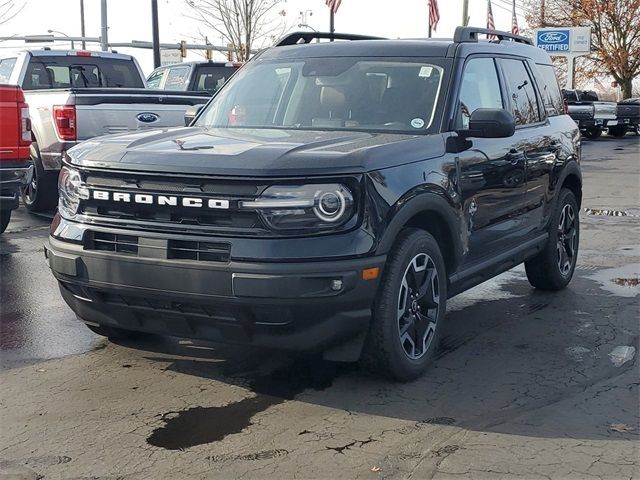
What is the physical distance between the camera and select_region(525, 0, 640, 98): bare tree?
48.3 m

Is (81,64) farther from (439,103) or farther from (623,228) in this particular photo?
(439,103)

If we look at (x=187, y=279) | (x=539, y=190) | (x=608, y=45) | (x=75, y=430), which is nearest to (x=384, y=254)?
(x=187, y=279)

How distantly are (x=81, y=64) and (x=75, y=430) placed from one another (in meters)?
9.54

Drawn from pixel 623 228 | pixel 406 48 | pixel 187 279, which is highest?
pixel 406 48

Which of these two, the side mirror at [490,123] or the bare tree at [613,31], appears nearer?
the side mirror at [490,123]

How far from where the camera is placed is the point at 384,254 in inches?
175

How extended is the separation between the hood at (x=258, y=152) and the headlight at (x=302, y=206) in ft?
0.27

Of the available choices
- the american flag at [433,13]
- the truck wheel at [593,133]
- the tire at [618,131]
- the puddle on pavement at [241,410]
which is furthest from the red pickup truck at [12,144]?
the tire at [618,131]

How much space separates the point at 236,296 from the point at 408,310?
43.6 inches

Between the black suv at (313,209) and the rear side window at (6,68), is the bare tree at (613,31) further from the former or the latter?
the black suv at (313,209)

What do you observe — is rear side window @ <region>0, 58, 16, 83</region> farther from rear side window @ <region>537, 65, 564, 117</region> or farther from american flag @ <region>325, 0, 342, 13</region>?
american flag @ <region>325, 0, 342, 13</region>

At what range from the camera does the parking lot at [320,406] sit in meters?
3.82

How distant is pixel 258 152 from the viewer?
14.6ft

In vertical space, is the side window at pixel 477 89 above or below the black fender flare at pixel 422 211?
above
